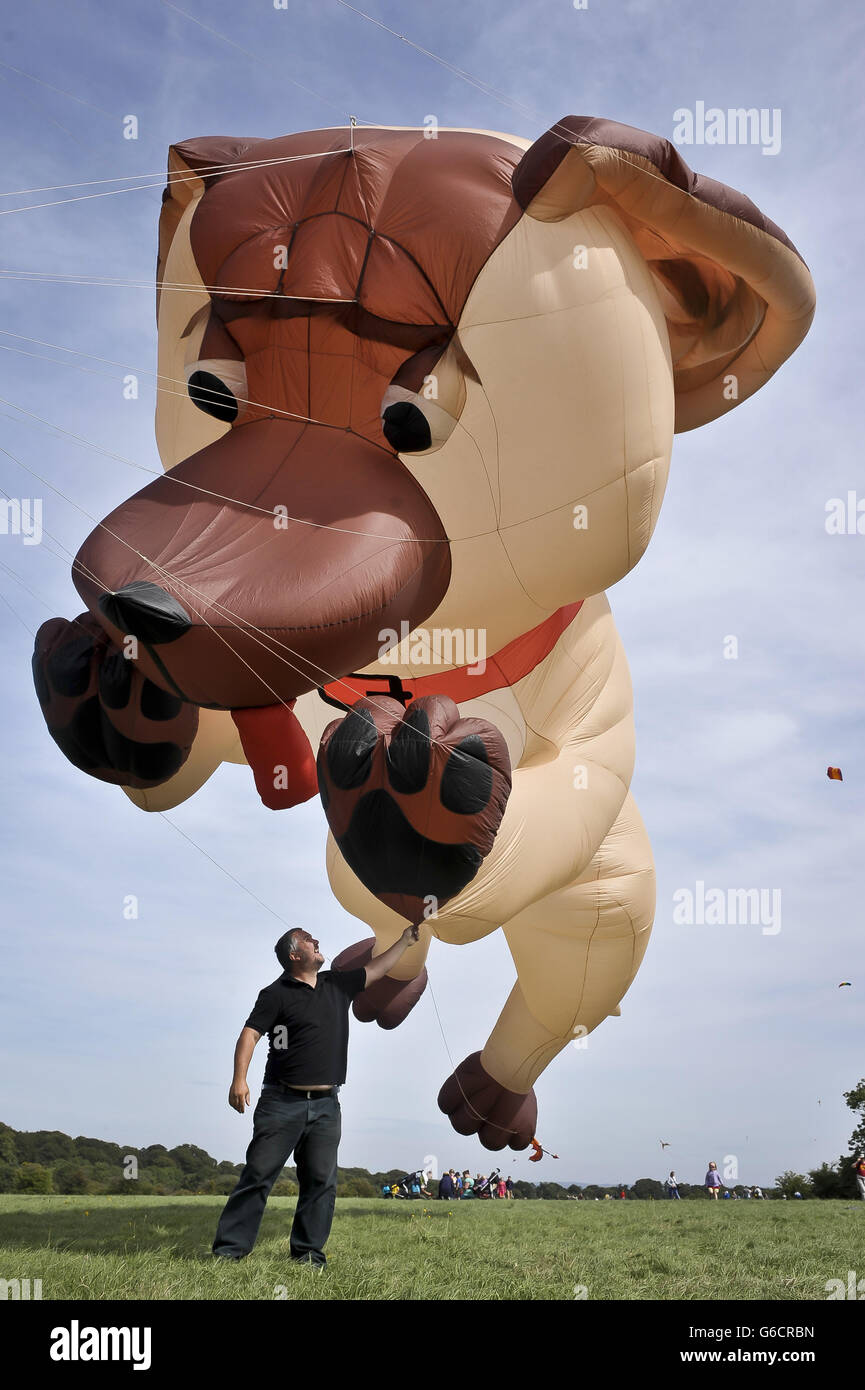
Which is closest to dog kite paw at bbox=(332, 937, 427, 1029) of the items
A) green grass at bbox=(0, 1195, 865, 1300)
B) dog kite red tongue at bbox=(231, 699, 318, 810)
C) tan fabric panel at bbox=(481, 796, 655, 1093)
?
tan fabric panel at bbox=(481, 796, 655, 1093)

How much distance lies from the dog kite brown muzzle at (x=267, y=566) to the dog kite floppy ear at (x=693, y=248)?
1251 millimetres

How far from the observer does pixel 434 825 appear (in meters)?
3.60

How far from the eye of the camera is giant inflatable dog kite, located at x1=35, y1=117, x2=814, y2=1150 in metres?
3.74

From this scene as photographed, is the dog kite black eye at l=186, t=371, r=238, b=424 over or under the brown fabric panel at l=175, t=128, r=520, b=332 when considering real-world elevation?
under

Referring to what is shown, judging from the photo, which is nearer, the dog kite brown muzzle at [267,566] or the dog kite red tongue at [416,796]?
the dog kite red tongue at [416,796]

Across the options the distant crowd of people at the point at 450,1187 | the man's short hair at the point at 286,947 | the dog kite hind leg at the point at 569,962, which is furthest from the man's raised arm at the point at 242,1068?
the distant crowd of people at the point at 450,1187

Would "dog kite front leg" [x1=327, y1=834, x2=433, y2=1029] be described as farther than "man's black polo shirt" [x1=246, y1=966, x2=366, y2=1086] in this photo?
Yes

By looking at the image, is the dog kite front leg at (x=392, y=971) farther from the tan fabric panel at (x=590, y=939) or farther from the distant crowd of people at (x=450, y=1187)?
the distant crowd of people at (x=450, y=1187)

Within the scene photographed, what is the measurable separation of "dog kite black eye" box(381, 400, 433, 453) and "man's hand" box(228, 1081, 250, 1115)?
248 cm

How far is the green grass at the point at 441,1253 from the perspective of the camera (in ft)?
12.2

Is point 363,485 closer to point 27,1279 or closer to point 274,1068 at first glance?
point 274,1068

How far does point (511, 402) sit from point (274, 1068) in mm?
2721

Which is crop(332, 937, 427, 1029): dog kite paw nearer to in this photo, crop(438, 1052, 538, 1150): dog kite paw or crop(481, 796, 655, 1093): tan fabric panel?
crop(438, 1052, 538, 1150): dog kite paw
